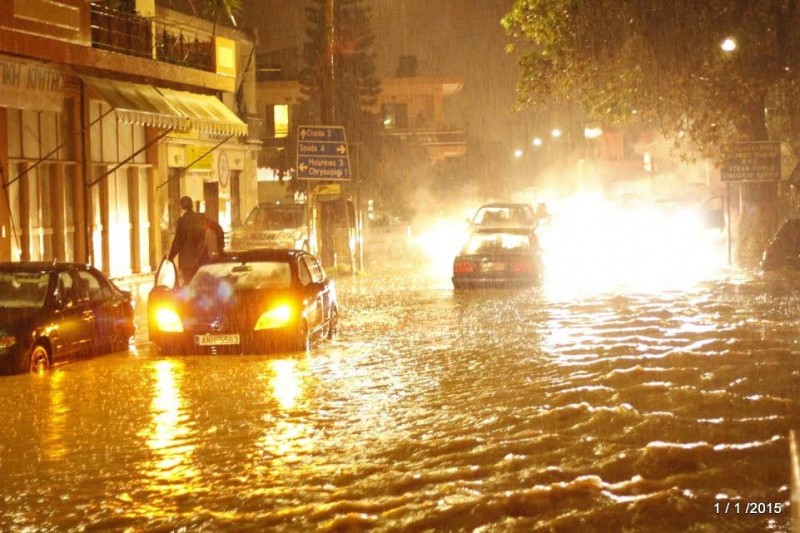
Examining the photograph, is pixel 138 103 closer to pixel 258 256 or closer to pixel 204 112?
pixel 204 112

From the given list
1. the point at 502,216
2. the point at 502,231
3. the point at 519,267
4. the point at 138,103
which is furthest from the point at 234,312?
the point at 502,216

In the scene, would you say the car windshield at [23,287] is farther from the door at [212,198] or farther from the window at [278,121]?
the window at [278,121]

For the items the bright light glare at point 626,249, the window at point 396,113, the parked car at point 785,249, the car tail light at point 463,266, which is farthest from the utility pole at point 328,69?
the window at point 396,113

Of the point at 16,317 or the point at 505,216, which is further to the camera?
the point at 505,216

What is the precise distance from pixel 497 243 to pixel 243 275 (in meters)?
9.44

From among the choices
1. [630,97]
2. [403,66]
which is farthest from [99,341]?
[403,66]

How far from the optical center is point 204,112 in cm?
2414

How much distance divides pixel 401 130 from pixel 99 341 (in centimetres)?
4224

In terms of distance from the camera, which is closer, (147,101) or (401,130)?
(147,101)

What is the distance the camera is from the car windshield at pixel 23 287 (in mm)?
12883

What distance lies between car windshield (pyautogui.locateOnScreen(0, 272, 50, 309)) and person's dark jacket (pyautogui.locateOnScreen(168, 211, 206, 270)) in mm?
3548

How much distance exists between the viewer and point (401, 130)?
2175 inches

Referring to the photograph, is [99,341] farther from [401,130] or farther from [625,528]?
[401,130]
